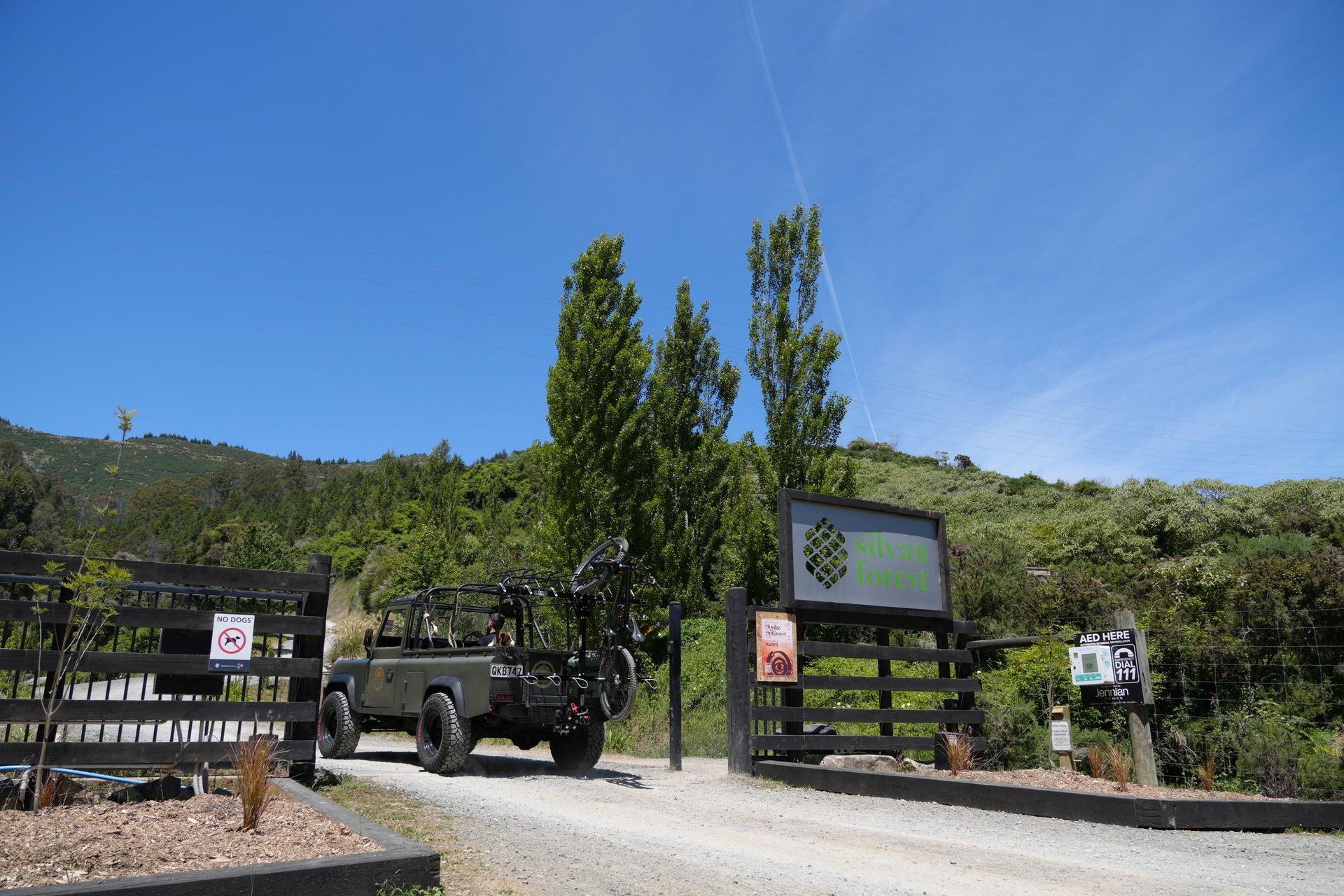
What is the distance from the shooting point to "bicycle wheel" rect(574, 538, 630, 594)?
419 inches

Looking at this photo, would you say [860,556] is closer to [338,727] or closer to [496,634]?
[496,634]

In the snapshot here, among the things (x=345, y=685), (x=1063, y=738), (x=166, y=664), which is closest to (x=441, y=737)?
(x=345, y=685)

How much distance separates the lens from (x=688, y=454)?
30312 millimetres

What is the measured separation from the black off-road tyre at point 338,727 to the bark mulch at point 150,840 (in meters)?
6.68

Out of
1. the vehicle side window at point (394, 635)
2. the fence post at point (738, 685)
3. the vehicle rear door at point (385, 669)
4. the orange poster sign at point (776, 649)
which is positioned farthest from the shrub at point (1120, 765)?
the vehicle side window at point (394, 635)

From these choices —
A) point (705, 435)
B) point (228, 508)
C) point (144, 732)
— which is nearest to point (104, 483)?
point (228, 508)

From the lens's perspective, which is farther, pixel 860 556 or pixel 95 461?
pixel 95 461

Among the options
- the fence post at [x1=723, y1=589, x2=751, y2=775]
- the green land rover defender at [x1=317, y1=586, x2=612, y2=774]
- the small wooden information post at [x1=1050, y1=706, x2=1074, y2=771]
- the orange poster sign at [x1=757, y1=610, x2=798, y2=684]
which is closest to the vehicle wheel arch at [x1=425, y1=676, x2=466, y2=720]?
the green land rover defender at [x1=317, y1=586, x2=612, y2=774]

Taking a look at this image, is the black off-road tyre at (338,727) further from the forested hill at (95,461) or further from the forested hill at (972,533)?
the forested hill at (95,461)

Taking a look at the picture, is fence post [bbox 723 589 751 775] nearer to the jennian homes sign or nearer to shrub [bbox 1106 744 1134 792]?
the jennian homes sign

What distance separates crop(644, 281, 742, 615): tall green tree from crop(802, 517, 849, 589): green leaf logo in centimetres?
1290

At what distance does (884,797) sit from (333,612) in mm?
50747

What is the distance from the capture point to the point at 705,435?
3089cm

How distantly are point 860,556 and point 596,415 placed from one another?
13.0 meters
